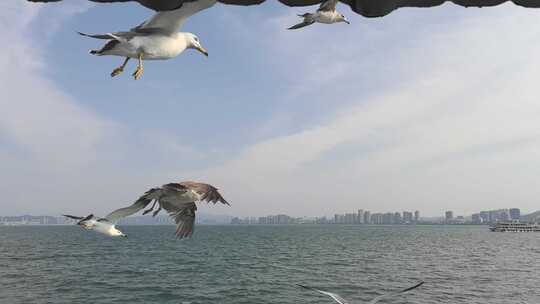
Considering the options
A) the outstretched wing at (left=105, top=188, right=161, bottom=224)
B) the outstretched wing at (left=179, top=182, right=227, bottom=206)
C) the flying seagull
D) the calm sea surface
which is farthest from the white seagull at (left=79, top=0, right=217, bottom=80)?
the calm sea surface

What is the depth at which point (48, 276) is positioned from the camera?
4728cm

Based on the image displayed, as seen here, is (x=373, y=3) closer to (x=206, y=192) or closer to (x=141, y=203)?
(x=206, y=192)

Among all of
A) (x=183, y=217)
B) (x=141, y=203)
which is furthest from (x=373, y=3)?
(x=183, y=217)

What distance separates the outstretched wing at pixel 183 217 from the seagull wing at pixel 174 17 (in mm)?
2886

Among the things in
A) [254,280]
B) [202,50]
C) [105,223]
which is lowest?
[254,280]

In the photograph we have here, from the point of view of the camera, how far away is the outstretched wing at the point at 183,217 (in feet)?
15.8

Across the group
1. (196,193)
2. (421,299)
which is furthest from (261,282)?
(196,193)

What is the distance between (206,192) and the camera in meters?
3.85

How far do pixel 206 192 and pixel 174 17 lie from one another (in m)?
2.05

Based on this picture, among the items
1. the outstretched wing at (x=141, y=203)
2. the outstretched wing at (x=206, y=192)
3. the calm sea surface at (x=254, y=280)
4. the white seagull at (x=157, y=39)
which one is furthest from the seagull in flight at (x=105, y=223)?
the calm sea surface at (x=254, y=280)

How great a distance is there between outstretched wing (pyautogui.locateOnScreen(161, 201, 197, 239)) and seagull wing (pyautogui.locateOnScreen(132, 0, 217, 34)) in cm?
289

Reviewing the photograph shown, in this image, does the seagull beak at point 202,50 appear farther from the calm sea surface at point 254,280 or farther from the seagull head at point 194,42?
the calm sea surface at point 254,280

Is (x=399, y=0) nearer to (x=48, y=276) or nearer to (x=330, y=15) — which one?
(x=330, y=15)

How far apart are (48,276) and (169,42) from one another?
53322mm
